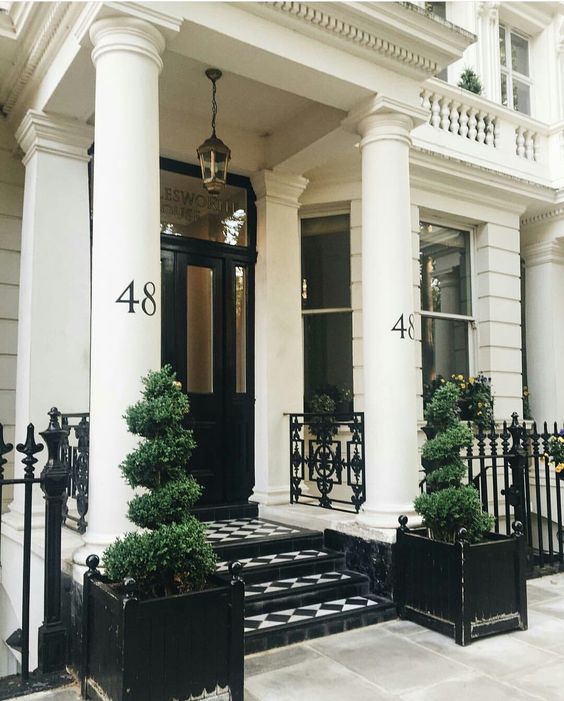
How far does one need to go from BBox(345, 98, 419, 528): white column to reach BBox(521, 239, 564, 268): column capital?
5.14m

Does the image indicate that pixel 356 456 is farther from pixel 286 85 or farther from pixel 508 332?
pixel 508 332

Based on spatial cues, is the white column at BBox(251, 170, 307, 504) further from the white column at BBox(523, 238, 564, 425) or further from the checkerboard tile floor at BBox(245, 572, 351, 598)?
the white column at BBox(523, 238, 564, 425)

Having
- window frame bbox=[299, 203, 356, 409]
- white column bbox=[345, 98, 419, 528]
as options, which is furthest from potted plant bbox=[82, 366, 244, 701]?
window frame bbox=[299, 203, 356, 409]

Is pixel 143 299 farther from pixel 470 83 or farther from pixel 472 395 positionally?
pixel 470 83

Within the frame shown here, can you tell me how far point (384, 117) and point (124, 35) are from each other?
7.88ft

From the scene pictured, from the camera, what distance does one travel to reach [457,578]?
14.7ft

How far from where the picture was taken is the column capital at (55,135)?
556 centimetres

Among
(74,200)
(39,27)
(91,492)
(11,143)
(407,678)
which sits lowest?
(407,678)

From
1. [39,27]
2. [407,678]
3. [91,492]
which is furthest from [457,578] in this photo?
[39,27]

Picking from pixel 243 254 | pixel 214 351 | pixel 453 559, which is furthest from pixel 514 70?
pixel 453 559

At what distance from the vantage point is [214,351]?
711cm

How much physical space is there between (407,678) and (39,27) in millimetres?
5464

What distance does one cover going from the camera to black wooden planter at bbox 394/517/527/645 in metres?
4.49

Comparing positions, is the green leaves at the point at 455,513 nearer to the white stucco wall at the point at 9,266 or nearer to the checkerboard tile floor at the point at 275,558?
the checkerboard tile floor at the point at 275,558
